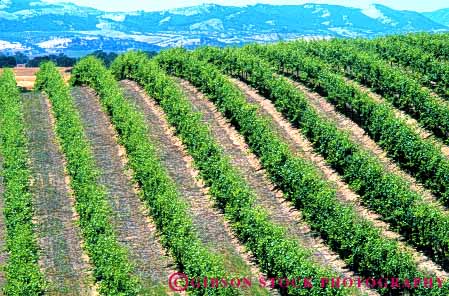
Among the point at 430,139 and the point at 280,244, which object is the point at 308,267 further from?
the point at 430,139

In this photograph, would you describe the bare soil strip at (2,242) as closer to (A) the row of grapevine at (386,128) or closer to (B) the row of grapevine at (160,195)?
(B) the row of grapevine at (160,195)

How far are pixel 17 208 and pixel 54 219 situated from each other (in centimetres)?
214

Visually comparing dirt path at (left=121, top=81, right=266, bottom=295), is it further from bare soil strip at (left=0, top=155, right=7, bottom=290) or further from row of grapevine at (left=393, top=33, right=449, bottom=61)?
row of grapevine at (left=393, top=33, right=449, bottom=61)

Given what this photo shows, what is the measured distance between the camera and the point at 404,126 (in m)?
46.2

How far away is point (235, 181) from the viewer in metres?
41.1

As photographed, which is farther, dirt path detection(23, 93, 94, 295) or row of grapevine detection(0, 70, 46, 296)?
dirt path detection(23, 93, 94, 295)

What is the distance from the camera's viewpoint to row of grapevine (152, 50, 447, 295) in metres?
32.1

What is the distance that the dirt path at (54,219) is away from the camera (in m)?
34.0

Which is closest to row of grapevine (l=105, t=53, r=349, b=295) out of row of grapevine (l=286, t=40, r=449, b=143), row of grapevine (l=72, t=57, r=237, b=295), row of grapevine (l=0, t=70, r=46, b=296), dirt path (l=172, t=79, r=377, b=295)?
dirt path (l=172, t=79, r=377, b=295)

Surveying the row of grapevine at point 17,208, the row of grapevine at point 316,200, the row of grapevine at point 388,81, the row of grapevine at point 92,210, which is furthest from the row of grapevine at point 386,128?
the row of grapevine at point 17,208

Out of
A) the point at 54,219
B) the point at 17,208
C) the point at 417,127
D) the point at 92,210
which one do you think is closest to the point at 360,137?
the point at 417,127

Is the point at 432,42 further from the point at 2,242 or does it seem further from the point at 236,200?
the point at 2,242

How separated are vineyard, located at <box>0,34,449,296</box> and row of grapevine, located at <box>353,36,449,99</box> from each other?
25 cm

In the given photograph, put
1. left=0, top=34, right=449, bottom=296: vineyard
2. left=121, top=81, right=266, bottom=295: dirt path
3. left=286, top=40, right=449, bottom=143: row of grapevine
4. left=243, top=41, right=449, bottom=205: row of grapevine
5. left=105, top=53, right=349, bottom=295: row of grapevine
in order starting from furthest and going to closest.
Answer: left=286, top=40, right=449, bottom=143: row of grapevine → left=243, top=41, right=449, bottom=205: row of grapevine → left=121, top=81, right=266, bottom=295: dirt path → left=0, top=34, right=449, bottom=296: vineyard → left=105, top=53, right=349, bottom=295: row of grapevine
